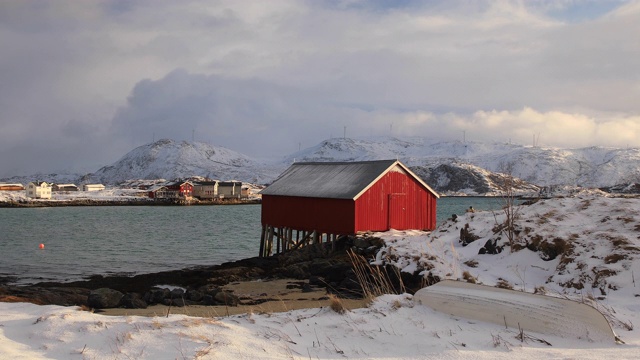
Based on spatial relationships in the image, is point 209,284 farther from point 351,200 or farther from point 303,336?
point 303,336

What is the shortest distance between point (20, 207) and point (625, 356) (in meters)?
115

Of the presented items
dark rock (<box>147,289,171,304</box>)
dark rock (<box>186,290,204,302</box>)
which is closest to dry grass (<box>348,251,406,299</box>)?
dark rock (<box>186,290,204,302</box>)

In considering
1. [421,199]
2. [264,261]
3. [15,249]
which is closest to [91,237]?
[15,249]

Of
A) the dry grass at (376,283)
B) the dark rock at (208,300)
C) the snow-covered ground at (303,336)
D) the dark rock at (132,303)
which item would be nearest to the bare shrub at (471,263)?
the dry grass at (376,283)

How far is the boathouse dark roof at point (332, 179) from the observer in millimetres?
29167

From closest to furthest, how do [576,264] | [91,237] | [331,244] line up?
[576,264]
[331,244]
[91,237]

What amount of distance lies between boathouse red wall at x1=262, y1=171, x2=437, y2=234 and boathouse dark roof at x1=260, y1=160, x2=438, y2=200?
306 millimetres

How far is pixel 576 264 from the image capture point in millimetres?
16453

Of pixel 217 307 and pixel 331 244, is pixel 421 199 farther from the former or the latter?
pixel 217 307

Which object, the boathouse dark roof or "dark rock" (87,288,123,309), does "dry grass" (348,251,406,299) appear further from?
the boathouse dark roof

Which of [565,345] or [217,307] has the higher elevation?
[565,345]

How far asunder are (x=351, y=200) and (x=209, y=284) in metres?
8.59

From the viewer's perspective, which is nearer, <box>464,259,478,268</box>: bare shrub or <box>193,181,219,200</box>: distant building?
<box>464,259,478,268</box>: bare shrub

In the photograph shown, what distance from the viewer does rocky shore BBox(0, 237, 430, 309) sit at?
17781 millimetres
